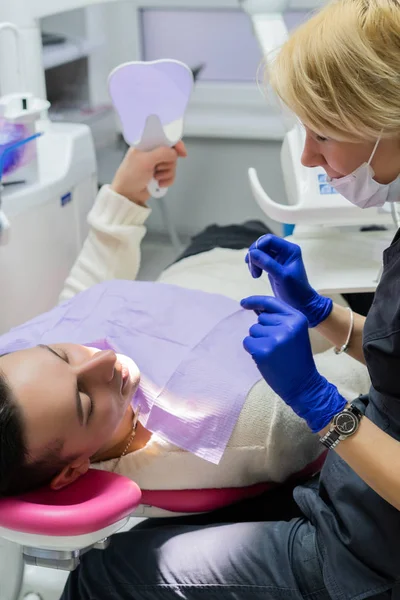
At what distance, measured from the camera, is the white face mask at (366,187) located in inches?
38.3

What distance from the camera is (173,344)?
1339mm

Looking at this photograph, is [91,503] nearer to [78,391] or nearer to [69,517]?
[69,517]

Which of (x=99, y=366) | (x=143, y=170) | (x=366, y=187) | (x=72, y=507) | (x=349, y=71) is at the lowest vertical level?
(x=72, y=507)

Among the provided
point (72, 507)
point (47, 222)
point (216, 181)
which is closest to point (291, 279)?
point (72, 507)

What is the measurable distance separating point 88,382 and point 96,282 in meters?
0.56

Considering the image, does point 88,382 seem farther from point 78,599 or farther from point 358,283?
point 358,283

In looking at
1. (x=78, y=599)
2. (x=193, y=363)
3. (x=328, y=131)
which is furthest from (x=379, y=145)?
(x=78, y=599)

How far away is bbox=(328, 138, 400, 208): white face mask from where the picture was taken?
0.97m

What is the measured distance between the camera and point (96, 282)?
65.9 inches

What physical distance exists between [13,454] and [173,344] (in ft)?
1.24

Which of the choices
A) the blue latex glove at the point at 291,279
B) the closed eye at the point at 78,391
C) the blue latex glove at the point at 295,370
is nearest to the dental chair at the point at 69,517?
the closed eye at the point at 78,391

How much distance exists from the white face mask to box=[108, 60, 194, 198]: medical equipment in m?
0.62

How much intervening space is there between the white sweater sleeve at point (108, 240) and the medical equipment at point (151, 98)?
153mm

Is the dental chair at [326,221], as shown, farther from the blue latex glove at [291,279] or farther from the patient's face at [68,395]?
the patient's face at [68,395]
